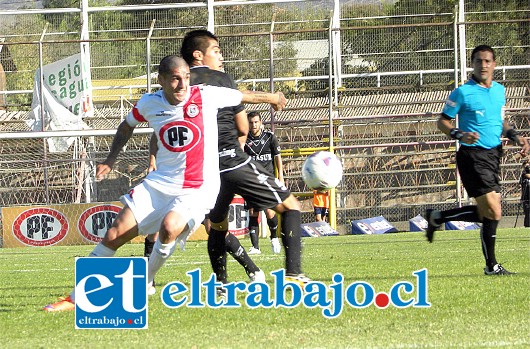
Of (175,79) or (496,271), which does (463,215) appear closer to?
(496,271)

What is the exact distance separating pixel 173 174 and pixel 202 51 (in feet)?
4.69

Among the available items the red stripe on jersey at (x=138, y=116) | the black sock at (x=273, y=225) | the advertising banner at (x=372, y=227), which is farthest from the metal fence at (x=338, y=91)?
the red stripe on jersey at (x=138, y=116)

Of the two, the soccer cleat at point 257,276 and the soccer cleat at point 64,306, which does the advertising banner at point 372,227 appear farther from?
the soccer cleat at point 64,306

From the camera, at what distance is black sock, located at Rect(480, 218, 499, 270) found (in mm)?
8984

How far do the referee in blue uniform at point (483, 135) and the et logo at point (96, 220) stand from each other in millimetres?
13194

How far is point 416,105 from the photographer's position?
2748cm

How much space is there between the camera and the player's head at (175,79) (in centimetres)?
665

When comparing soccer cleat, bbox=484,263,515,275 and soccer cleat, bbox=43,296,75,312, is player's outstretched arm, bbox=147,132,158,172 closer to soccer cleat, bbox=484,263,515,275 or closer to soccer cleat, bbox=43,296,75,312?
soccer cleat, bbox=43,296,75,312

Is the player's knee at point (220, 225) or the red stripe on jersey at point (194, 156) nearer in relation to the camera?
the red stripe on jersey at point (194, 156)

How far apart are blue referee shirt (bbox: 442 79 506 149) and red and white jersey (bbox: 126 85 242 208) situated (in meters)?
3.26

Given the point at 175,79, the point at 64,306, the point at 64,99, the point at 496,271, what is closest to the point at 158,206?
the point at 175,79

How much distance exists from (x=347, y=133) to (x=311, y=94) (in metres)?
1.48

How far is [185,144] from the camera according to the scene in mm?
6652

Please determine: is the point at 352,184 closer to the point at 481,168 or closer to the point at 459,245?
the point at 459,245
